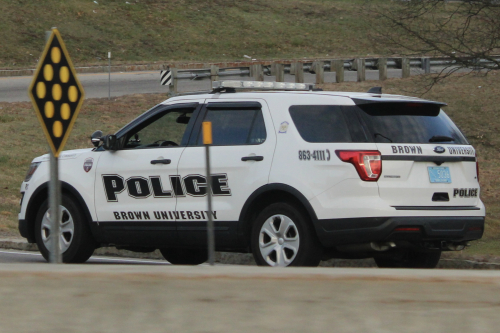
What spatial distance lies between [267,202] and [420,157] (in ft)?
4.87

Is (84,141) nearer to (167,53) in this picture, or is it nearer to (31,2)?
(167,53)

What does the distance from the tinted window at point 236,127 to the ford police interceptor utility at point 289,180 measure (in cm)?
1

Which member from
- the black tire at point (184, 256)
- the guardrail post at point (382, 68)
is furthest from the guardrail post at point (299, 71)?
the black tire at point (184, 256)

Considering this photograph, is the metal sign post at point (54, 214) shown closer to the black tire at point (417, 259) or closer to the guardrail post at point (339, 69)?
the black tire at point (417, 259)

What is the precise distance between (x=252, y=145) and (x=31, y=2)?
35.2 metres

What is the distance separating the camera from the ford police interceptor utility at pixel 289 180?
729 centimetres

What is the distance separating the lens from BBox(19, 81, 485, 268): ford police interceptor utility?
23.9 feet

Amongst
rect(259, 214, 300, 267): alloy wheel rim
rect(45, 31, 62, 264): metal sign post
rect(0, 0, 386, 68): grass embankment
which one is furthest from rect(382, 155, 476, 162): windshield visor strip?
rect(0, 0, 386, 68): grass embankment

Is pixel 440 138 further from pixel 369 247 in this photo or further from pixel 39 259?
pixel 39 259

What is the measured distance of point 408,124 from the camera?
7641mm

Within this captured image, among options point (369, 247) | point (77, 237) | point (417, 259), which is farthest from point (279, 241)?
point (77, 237)

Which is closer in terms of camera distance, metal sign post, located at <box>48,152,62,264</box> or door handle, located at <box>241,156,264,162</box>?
metal sign post, located at <box>48,152,62,264</box>

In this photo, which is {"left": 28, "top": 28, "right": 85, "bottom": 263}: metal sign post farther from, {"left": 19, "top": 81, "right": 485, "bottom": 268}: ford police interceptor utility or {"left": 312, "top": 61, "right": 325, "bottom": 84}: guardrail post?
{"left": 312, "top": 61, "right": 325, "bottom": 84}: guardrail post

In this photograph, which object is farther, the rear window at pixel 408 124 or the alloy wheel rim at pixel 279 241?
the alloy wheel rim at pixel 279 241
